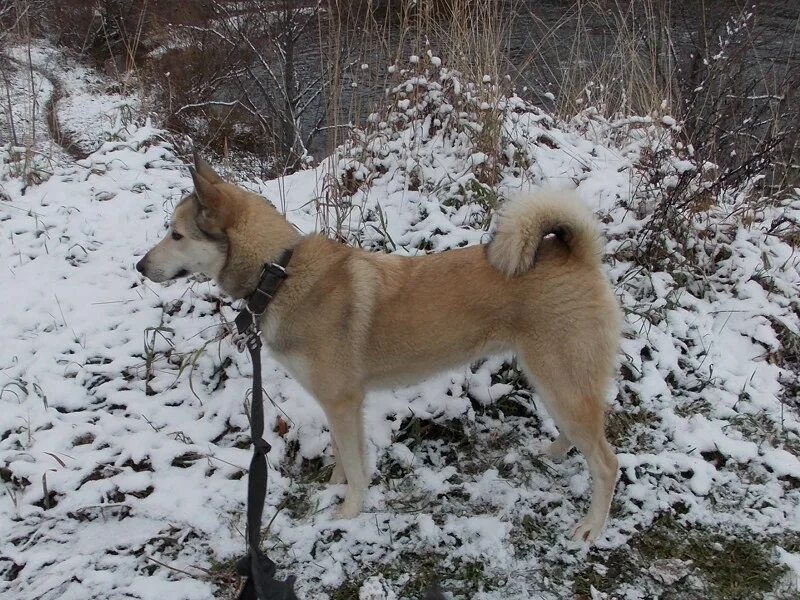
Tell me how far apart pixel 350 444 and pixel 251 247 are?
1.05 metres

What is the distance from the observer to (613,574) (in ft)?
8.31

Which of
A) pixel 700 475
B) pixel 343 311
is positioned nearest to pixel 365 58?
pixel 343 311

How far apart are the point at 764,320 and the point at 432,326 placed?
2.63 metres

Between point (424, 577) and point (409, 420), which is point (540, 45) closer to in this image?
point (409, 420)

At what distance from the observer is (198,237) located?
2.51 meters

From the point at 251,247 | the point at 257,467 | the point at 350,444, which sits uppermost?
the point at 251,247

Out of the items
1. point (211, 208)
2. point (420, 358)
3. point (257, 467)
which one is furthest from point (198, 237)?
point (420, 358)

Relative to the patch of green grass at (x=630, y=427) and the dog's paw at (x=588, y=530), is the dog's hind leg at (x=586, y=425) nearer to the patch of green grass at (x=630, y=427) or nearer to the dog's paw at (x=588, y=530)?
the dog's paw at (x=588, y=530)

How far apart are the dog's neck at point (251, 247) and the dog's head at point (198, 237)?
43 millimetres

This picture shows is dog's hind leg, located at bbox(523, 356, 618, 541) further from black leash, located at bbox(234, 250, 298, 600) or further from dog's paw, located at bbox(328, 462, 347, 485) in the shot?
black leash, located at bbox(234, 250, 298, 600)

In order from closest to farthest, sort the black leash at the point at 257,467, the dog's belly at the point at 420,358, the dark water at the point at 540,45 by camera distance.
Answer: the black leash at the point at 257,467 → the dog's belly at the point at 420,358 → the dark water at the point at 540,45

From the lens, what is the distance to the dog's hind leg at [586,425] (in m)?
2.59

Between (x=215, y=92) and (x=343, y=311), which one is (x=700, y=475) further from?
(x=215, y=92)

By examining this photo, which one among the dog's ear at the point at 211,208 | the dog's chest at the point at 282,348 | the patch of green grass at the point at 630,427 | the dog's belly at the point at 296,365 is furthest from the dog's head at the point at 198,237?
the patch of green grass at the point at 630,427
